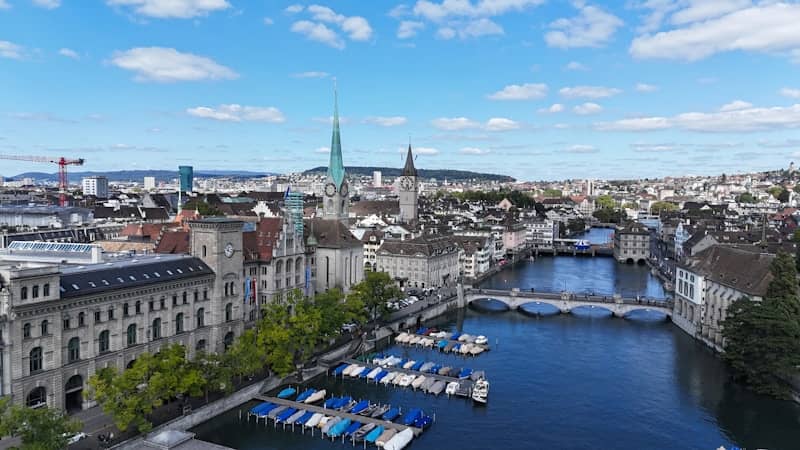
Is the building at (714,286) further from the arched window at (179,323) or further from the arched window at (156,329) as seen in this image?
the arched window at (156,329)

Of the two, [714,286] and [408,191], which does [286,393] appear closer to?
[714,286]

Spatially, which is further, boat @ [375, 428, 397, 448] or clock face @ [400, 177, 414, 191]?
clock face @ [400, 177, 414, 191]

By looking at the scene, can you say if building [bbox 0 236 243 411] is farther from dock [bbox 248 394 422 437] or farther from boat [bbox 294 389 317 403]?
boat [bbox 294 389 317 403]

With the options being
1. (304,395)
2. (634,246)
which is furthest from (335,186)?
(634,246)

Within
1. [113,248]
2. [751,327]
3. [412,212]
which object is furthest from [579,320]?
[412,212]

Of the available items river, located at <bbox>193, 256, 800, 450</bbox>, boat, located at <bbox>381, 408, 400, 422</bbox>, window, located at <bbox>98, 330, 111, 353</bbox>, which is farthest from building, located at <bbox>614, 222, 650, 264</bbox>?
window, located at <bbox>98, 330, 111, 353</bbox>

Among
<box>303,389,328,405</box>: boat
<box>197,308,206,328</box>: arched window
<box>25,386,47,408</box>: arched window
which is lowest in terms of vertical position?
<box>303,389,328,405</box>: boat

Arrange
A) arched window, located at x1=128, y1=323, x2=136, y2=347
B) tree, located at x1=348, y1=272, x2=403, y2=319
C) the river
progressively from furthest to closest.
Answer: tree, located at x1=348, y1=272, x2=403, y2=319 → arched window, located at x1=128, y1=323, x2=136, y2=347 → the river
